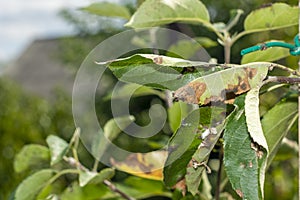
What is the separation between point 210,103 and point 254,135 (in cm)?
6

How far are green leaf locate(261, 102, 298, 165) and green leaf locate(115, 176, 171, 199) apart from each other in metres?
0.31

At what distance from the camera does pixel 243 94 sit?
43 centimetres

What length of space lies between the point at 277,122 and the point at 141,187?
33 centimetres

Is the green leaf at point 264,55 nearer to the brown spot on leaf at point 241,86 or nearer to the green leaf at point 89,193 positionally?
the brown spot on leaf at point 241,86

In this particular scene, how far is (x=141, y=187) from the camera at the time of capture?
0.83 metres

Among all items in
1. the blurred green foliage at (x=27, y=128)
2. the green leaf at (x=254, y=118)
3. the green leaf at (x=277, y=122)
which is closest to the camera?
the green leaf at (x=254, y=118)

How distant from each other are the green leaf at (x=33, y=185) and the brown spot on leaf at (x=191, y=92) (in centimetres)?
31

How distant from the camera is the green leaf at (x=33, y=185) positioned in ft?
2.22

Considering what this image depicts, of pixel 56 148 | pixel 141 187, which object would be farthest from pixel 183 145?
pixel 141 187

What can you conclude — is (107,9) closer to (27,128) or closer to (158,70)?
(158,70)

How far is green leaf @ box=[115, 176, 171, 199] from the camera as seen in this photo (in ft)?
2.72

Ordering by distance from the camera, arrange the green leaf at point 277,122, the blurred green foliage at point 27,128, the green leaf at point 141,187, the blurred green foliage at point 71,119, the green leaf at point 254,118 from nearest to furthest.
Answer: the green leaf at point 254,118
the green leaf at point 277,122
the green leaf at point 141,187
the blurred green foliage at point 71,119
the blurred green foliage at point 27,128

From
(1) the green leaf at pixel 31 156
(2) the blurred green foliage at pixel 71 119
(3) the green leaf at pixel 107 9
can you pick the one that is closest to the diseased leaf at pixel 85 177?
(1) the green leaf at pixel 31 156

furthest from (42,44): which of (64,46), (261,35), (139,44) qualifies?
(139,44)
